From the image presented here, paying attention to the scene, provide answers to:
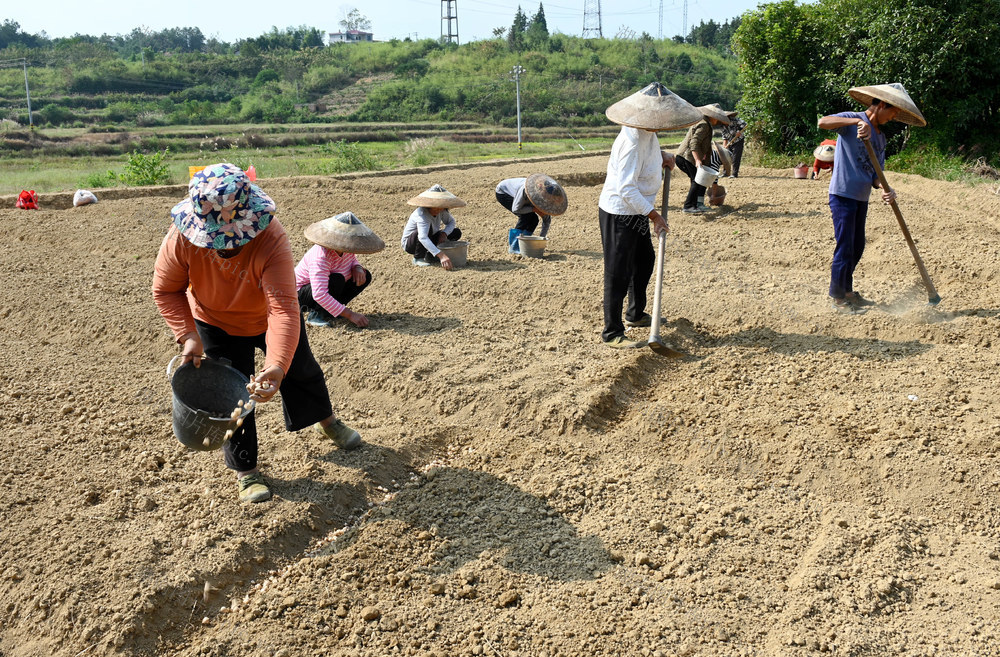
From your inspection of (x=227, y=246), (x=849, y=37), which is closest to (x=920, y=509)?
(x=227, y=246)

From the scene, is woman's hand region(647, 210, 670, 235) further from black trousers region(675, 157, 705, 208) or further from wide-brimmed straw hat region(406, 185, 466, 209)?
black trousers region(675, 157, 705, 208)

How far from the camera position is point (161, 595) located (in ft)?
9.16

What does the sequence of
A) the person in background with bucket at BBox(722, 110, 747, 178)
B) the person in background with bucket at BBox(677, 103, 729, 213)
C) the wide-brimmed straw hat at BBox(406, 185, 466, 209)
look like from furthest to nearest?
the person in background with bucket at BBox(722, 110, 747, 178) → the person in background with bucket at BBox(677, 103, 729, 213) → the wide-brimmed straw hat at BBox(406, 185, 466, 209)

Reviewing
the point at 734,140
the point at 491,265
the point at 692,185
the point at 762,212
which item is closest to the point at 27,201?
the point at 491,265

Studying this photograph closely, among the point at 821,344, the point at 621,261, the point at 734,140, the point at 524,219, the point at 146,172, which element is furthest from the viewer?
the point at 146,172

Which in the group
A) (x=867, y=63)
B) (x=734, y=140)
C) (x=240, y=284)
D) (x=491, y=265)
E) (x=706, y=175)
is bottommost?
(x=491, y=265)

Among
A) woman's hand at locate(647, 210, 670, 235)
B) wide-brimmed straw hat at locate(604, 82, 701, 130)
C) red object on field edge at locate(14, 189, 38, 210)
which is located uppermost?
wide-brimmed straw hat at locate(604, 82, 701, 130)

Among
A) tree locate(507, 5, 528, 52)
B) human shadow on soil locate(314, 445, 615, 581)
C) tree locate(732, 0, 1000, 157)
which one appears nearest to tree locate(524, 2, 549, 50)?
tree locate(507, 5, 528, 52)

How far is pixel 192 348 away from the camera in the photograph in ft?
9.55

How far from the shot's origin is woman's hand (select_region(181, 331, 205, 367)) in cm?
291

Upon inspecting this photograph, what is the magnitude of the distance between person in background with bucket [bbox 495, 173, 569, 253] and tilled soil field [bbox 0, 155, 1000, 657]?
2.64 ft

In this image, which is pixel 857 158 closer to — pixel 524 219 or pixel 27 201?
pixel 524 219

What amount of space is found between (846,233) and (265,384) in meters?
3.94

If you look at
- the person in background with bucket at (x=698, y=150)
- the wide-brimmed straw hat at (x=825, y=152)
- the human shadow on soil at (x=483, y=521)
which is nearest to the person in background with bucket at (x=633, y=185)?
the human shadow on soil at (x=483, y=521)
